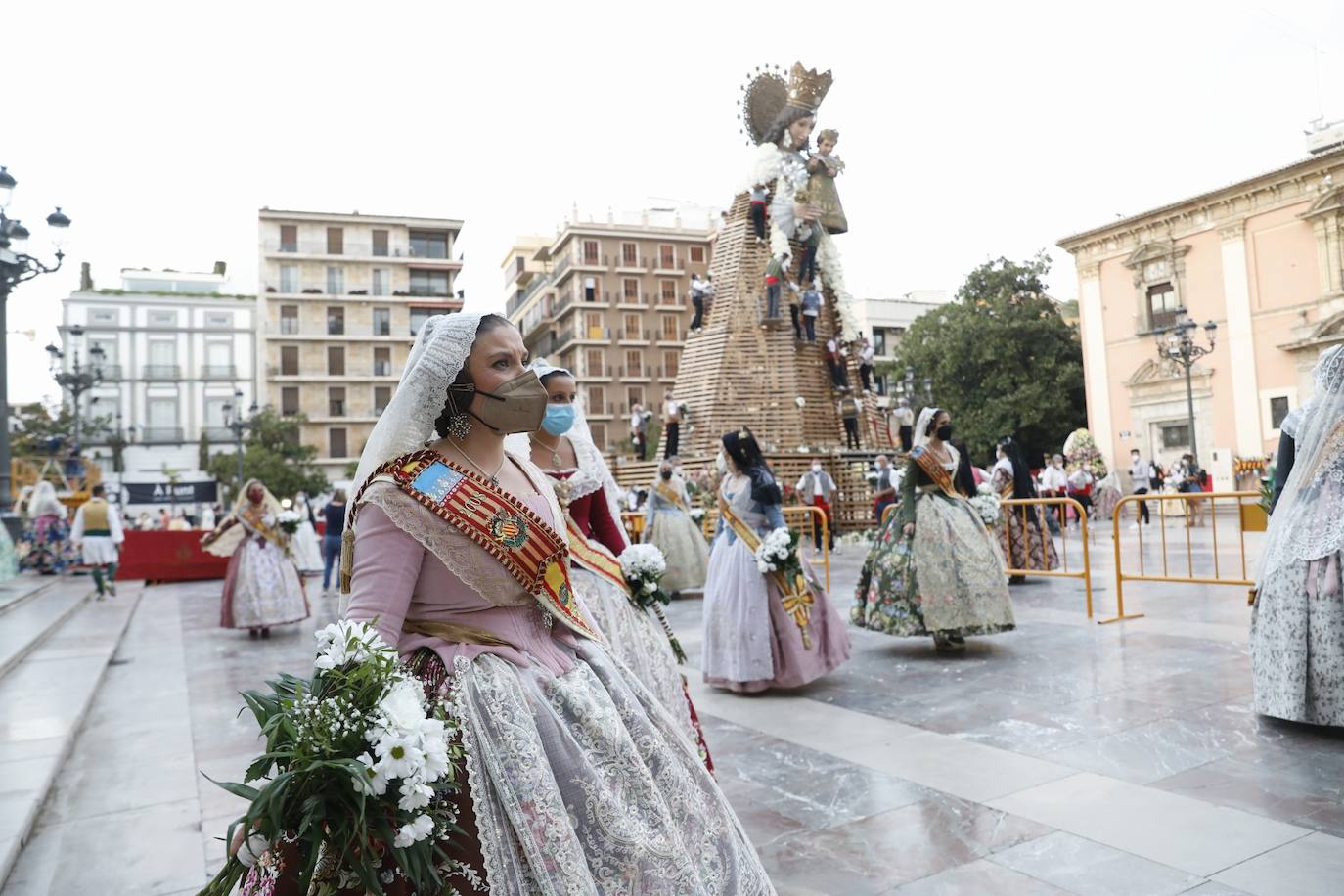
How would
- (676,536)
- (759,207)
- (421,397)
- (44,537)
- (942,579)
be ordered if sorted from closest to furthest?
(421,397) → (942,579) → (676,536) → (44,537) → (759,207)

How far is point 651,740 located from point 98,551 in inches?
557

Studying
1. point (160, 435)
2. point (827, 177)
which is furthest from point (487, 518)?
point (160, 435)

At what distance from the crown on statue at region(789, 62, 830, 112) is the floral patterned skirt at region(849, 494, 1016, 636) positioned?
15.0 meters

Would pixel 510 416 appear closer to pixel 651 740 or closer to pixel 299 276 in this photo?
pixel 651 740

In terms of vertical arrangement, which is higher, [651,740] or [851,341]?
[851,341]

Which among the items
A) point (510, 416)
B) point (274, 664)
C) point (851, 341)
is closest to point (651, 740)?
point (510, 416)

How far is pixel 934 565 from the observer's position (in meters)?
6.61

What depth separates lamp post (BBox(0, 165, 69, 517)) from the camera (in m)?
10.4

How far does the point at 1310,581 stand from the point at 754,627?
2973mm

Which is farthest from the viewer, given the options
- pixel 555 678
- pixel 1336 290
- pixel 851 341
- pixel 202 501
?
pixel 202 501

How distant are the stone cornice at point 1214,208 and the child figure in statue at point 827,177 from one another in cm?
1851

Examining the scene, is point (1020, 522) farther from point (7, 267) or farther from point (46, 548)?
point (46, 548)

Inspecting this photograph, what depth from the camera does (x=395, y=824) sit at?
1651 millimetres

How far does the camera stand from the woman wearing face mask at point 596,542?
3.71 m
